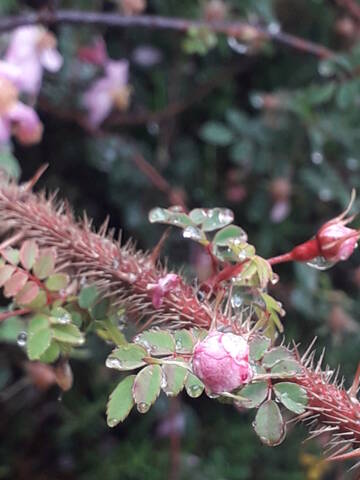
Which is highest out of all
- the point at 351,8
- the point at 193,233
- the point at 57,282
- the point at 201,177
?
the point at 351,8

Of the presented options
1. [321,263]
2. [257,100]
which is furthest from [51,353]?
[257,100]

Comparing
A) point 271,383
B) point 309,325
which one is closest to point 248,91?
point 309,325

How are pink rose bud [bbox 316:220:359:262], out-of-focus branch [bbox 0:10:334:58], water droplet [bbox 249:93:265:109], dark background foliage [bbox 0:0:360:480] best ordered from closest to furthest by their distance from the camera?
pink rose bud [bbox 316:220:359:262], out-of-focus branch [bbox 0:10:334:58], dark background foliage [bbox 0:0:360:480], water droplet [bbox 249:93:265:109]

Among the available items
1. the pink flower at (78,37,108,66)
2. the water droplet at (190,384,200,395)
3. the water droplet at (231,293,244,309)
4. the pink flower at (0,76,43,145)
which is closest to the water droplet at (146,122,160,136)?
the pink flower at (78,37,108,66)

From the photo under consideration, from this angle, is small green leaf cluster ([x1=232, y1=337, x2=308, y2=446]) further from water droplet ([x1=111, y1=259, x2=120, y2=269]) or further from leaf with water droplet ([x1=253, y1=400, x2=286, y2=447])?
water droplet ([x1=111, y1=259, x2=120, y2=269])

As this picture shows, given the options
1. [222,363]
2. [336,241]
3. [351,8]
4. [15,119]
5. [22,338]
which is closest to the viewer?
[222,363]

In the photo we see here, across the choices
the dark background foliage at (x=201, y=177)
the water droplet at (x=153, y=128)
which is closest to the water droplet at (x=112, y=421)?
the dark background foliage at (x=201, y=177)

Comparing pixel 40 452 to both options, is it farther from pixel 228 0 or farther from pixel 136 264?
pixel 228 0

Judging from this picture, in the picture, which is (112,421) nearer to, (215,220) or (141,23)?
(215,220)
